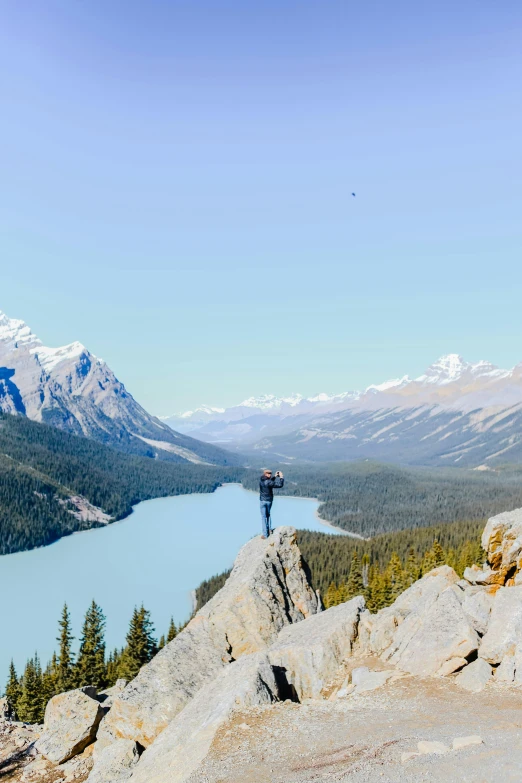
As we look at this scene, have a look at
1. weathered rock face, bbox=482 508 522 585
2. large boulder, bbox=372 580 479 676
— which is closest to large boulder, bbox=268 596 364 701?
large boulder, bbox=372 580 479 676

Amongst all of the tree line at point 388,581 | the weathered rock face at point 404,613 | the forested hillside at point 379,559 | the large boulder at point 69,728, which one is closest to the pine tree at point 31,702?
the large boulder at point 69,728

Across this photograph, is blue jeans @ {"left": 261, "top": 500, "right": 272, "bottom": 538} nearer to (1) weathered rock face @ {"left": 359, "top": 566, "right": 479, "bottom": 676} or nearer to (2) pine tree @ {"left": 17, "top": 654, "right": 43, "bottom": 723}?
(1) weathered rock face @ {"left": 359, "top": 566, "right": 479, "bottom": 676}

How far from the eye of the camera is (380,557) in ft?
403

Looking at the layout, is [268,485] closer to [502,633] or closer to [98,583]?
[502,633]

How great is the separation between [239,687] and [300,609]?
11.8 meters

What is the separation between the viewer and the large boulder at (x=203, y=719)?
13.3 meters

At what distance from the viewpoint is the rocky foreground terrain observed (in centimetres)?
1226

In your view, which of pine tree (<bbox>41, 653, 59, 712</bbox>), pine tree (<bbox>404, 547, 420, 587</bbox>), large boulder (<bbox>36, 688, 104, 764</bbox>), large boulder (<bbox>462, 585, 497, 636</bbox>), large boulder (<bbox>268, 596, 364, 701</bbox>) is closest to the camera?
large boulder (<bbox>268, 596, 364, 701</bbox>)

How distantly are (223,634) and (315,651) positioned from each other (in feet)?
17.6

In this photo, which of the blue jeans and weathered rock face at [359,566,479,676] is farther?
the blue jeans

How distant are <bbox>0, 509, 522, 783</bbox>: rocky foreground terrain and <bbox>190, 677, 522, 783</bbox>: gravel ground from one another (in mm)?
48

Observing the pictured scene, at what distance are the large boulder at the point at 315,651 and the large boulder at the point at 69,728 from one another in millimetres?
9036

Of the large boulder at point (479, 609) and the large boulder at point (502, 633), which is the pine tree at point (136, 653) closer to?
the large boulder at point (479, 609)

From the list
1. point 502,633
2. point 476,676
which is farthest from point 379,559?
point 476,676
